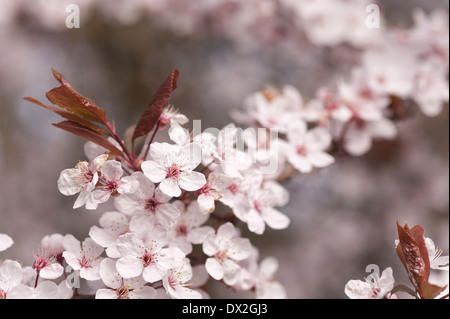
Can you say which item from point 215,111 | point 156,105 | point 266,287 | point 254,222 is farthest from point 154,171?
point 215,111

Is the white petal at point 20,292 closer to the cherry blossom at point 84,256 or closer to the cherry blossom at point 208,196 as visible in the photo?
the cherry blossom at point 84,256

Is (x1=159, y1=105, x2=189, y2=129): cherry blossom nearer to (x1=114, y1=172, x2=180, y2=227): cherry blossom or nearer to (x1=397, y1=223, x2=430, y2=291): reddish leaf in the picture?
(x1=114, y1=172, x2=180, y2=227): cherry blossom

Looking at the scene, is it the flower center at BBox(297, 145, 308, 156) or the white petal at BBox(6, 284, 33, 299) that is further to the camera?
the flower center at BBox(297, 145, 308, 156)

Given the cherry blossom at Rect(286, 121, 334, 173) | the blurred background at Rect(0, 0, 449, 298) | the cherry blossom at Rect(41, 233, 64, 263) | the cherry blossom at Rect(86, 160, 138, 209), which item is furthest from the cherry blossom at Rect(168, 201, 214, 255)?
the blurred background at Rect(0, 0, 449, 298)

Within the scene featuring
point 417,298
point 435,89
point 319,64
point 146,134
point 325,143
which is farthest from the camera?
point 319,64

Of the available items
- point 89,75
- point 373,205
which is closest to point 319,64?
point 373,205

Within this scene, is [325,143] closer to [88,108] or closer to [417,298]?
[417,298]

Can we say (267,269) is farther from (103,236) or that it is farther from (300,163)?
(103,236)
